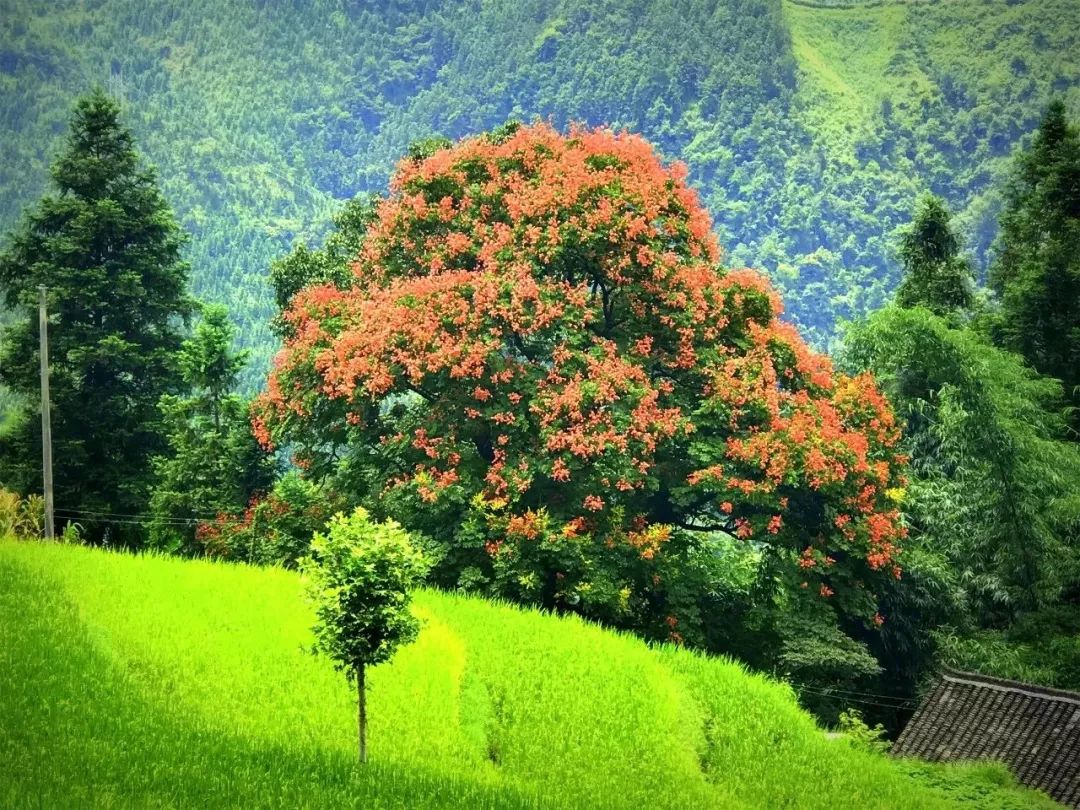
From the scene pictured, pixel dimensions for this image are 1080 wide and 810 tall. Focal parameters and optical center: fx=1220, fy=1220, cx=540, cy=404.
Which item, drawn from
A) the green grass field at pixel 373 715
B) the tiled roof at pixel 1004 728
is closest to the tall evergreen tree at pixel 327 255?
the green grass field at pixel 373 715

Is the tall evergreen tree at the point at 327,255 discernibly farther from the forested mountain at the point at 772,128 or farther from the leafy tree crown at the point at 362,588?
the forested mountain at the point at 772,128

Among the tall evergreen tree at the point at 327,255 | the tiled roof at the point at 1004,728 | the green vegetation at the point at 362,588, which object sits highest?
the tall evergreen tree at the point at 327,255

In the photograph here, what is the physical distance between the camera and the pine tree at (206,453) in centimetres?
3080

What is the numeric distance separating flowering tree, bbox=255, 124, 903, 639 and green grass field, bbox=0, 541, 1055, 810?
2288mm

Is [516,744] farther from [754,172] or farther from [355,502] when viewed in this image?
[754,172]

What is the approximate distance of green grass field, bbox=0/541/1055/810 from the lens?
562 inches

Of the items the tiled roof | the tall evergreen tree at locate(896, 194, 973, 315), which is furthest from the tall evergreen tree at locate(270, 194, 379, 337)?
the tall evergreen tree at locate(896, 194, 973, 315)

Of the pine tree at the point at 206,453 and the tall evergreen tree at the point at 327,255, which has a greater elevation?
the tall evergreen tree at the point at 327,255

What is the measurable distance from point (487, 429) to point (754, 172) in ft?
494

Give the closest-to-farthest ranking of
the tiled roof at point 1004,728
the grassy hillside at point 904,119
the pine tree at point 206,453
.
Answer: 1. the tiled roof at point 1004,728
2. the pine tree at point 206,453
3. the grassy hillside at point 904,119

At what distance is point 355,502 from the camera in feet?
87.1

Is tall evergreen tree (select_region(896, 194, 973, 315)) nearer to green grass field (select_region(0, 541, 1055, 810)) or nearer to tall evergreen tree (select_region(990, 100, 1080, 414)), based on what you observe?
tall evergreen tree (select_region(990, 100, 1080, 414))

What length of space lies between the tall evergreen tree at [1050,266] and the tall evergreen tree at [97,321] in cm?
2822

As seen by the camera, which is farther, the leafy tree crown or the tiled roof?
the tiled roof
